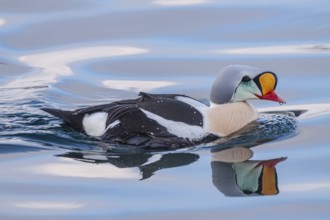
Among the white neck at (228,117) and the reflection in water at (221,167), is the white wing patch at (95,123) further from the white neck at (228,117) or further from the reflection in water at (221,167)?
the white neck at (228,117)

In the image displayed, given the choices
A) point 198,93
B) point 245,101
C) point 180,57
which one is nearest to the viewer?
point 245,101

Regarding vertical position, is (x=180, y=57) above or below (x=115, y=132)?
above

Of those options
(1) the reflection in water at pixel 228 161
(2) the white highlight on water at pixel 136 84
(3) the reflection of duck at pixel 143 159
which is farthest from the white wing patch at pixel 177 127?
(2) the white highlight on water at pixel 136 84

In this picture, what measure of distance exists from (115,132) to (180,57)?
9.90ft

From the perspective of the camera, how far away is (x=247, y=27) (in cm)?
1339

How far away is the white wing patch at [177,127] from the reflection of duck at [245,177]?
1.01ft

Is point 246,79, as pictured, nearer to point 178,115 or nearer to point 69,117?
point 178,115

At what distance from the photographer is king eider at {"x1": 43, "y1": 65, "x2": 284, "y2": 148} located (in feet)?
30.3

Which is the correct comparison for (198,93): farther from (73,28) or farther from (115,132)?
(73,28)

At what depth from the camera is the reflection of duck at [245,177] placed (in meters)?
8.09

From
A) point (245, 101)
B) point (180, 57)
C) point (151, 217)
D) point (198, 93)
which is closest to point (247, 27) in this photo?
point (180, 57)

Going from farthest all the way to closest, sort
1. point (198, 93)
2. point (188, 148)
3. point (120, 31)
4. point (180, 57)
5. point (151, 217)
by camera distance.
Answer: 1. point (120, 31)
2. point (180, 57)
3. point (198, 93)
4. point (188, 148)
5. point (151, 217)

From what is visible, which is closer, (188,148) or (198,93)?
(188,148)

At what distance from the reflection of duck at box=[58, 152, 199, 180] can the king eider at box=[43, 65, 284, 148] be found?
206 millimetres
